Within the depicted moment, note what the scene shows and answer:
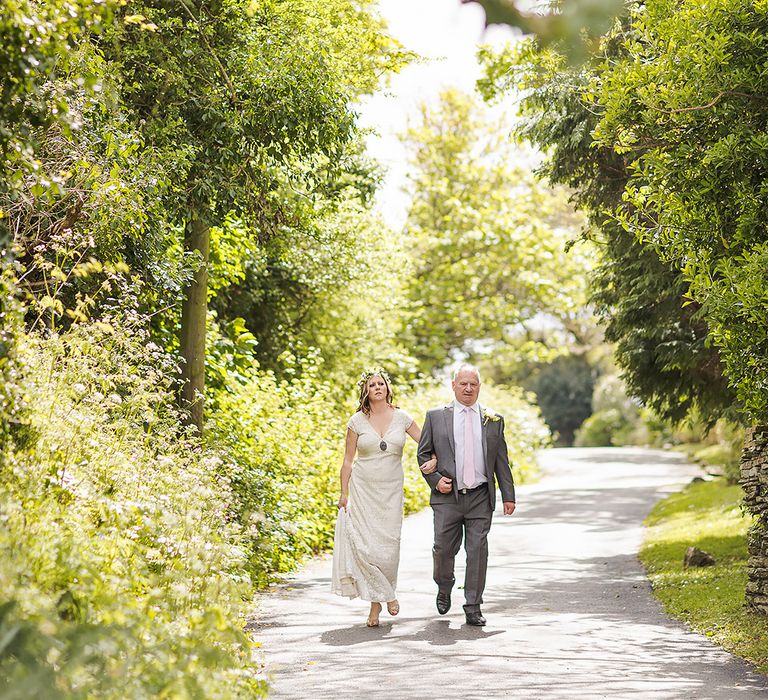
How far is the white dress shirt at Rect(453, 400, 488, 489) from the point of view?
913cm

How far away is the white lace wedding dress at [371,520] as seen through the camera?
28.9ft

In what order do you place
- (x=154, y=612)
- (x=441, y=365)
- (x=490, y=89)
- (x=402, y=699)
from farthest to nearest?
(x=441, y=365)
(x=490, y=89)
(x=402, y=699)
(x=154, y=612)

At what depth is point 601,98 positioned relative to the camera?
8594 mm

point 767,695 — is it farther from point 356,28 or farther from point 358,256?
point 358,256

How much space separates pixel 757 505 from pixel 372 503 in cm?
343

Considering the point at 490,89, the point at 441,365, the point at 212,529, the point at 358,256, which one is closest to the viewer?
the point at 212,529

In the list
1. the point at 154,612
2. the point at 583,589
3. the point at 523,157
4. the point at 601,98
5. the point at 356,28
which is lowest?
the point at 583,589

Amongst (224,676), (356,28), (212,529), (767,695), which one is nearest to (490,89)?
(356,28)

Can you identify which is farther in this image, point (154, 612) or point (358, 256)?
point (358, 256)

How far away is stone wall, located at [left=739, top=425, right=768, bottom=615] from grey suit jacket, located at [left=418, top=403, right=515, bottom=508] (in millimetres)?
2142

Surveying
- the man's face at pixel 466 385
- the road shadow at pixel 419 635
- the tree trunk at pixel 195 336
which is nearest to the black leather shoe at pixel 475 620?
the road shadow at pixel 419 635

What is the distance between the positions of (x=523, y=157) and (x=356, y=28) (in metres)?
23.9

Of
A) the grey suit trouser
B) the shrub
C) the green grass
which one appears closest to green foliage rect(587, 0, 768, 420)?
the green grass

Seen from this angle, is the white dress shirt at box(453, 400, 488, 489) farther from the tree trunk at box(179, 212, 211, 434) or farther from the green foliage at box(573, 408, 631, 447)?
the green foliage at box(573, 408, 631, 447)
